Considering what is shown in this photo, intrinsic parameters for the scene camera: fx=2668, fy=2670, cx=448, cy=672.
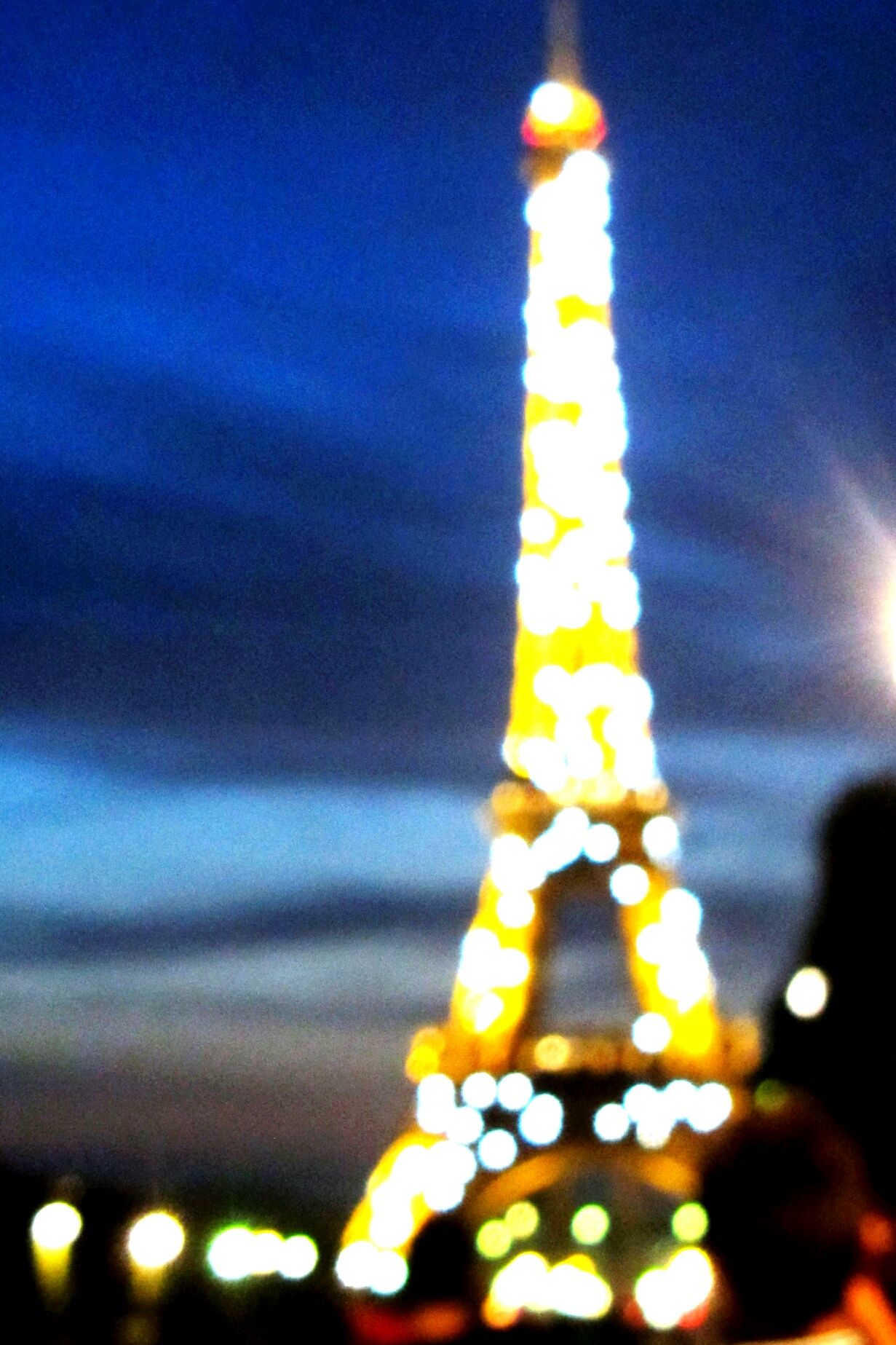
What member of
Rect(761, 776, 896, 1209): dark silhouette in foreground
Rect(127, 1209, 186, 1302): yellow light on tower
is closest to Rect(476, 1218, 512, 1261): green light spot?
Rect(127, 1209, 186, 1302): yellow light on tower

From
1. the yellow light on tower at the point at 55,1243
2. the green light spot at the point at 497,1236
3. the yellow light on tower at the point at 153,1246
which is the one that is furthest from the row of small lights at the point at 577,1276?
the yellow light on tower at the point at 55,1243

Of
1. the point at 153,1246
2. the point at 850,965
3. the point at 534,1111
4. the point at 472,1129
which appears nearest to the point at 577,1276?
the point at 472,1129

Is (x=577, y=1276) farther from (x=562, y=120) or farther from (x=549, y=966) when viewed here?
(x=562, y=120)

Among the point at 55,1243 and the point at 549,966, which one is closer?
the point at 55,1243

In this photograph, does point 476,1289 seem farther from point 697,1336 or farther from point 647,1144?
point 647,1144

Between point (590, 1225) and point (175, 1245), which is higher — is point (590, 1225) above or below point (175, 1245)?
above

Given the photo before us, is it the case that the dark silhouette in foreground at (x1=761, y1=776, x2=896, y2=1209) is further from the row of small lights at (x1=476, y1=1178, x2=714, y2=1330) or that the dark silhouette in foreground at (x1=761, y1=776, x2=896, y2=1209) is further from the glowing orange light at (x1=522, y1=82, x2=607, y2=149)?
the glowing orange light at (x1=522, y1=82, x2=607, y2=149)

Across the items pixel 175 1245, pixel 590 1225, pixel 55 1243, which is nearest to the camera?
pixel 55 1243

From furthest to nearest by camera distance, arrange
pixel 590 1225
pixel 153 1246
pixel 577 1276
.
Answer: pixel 590 1225, pixel 577 1276, pixel 153 1246
